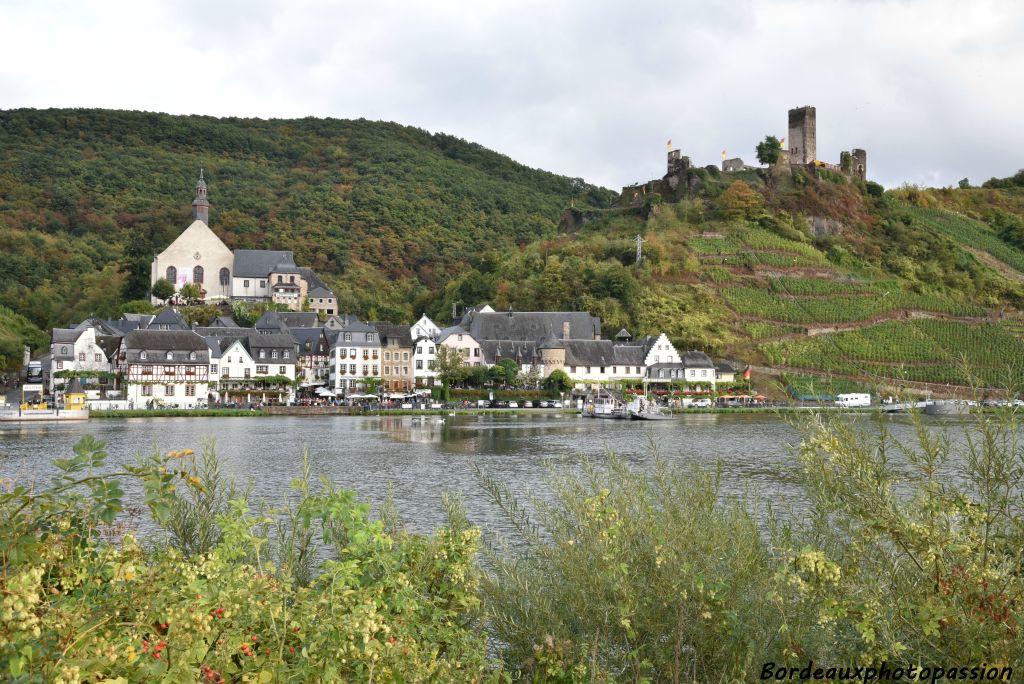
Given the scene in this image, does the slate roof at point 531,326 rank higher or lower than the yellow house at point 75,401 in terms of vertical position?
higher

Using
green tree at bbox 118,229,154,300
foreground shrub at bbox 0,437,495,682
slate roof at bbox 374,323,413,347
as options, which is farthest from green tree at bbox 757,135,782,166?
foreground shrub at bbox 0,437,495,682

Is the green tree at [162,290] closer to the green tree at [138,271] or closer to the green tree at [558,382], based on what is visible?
the green tree at [138,271]

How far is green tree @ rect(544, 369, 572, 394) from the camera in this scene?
82125 mm

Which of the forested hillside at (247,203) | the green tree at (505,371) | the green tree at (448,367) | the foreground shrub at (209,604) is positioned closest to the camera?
the foreground shrub at (209,604)

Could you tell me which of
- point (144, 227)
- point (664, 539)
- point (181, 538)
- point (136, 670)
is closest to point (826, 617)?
point (664, 539)

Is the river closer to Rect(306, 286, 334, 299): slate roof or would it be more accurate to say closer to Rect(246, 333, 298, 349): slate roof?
Rect(246, 333, 298, 349): slate roof

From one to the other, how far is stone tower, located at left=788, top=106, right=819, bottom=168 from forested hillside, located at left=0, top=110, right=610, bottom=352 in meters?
42.1

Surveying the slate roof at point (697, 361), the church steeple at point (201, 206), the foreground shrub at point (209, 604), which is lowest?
the foreground shrub at point (209, 604)

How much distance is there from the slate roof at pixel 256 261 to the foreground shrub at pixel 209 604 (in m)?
96.6

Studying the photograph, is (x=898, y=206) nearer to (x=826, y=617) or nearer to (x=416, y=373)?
(x=416, y=373)

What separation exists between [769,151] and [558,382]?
51468 millimetres

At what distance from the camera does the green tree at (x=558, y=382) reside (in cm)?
8212

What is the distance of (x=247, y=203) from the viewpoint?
141 m

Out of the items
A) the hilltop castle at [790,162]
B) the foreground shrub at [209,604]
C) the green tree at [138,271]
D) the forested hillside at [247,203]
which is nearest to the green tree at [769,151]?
the hilltop castle at [790,162]
